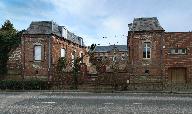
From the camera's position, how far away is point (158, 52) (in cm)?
3803

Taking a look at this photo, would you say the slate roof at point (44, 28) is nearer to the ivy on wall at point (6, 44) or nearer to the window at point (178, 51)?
the ivy on wall at point (6, 44)

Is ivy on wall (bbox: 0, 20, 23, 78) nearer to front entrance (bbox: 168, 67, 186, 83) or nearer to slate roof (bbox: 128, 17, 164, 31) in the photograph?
slate roof (bbox: 128, 17, 164, 31)

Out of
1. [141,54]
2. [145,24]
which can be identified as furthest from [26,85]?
[145,24]

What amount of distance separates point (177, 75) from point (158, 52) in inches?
167

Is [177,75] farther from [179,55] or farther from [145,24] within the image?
[145,24]

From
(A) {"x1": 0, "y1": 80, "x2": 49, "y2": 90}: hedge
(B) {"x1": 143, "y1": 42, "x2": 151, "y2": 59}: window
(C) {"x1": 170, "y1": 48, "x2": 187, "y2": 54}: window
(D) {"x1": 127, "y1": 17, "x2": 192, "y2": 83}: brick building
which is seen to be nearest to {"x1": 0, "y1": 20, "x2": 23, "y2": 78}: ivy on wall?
(A) {"x1": 0, "y1": 80, "x2": 49, "y2": 90}: hedge

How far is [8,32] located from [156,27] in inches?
718

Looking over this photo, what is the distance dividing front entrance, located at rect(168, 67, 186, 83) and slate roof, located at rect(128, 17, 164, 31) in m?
5.46

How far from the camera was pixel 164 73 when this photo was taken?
3797 centimetres

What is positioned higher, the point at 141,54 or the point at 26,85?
the point at 141,54

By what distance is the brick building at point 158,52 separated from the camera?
38.1 meters

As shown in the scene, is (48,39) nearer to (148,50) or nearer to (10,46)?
(10,46)

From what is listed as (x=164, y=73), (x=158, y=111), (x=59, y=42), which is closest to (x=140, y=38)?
(x=164, y=73)

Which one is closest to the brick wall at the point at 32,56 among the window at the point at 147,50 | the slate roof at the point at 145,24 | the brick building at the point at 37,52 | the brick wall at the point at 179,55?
the brick building at the point at 37,52
